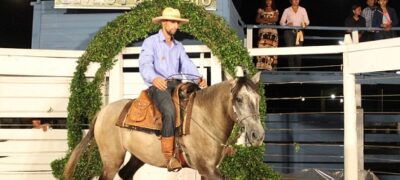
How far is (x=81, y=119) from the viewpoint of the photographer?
8.44 metres

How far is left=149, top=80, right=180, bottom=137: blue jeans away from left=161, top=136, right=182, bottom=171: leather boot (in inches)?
2.3

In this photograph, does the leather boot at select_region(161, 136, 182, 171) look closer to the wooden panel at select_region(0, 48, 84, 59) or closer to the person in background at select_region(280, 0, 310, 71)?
the wooden panel at select_region(0, 48, 84, 59)

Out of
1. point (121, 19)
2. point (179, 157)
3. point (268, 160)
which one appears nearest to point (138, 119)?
point (179, 157)

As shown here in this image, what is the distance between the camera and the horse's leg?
637cm

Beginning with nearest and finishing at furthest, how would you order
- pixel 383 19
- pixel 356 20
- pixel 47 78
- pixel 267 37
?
pixel 47 78
pixel 267 37
pixel 356 20
pixel 383 19

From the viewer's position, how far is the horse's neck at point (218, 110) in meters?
5.13

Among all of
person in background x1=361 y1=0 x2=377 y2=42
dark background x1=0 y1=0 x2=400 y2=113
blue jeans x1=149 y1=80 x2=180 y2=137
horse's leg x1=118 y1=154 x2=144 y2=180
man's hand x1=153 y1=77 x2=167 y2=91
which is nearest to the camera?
blue jeans x1=149 y1=80 x2=180 y2=137

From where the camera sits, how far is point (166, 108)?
5348 millimetres

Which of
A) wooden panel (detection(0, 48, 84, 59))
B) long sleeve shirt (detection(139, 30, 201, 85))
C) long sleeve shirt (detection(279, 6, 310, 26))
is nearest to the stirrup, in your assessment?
long sleeve shirt (detection(139, 30, 201, 85))

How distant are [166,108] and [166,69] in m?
0.66

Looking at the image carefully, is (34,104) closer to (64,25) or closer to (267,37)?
(64,25)

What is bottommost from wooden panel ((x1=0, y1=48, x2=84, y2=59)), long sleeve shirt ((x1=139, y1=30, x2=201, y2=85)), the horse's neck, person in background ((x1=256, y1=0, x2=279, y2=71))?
the horse's neck

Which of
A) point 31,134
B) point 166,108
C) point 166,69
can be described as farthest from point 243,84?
point 31,134

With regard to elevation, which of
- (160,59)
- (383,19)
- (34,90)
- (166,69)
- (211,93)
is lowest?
(211,93)
